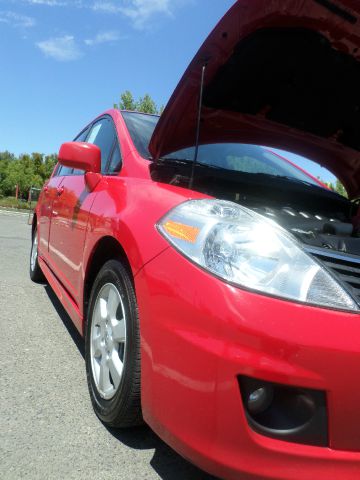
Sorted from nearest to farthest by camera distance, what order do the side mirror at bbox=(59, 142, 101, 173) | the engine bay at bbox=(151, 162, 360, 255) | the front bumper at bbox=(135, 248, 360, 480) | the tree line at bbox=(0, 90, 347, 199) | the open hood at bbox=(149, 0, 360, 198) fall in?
the front bumper at bbox=(135, 248, 360, 480), the open hood at bbox=(149, 0, 360, 198), the engine bay at bbox=(151, 162, 360, 255), the side mirror at bbox=(59, 142, 101, 173), the tree line at bbox=(0, 90, 347, 199)

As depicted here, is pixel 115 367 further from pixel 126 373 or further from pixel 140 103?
pixel 140 103

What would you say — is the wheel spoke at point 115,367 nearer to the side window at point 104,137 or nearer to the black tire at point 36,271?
the side window at point 104,137

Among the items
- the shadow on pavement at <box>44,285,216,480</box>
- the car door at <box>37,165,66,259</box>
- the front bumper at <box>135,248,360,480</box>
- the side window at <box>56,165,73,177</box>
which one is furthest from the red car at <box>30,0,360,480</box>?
the side window at <box>56,165,73,177</box>

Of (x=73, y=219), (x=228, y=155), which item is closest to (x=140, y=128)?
(x=228, y=155)

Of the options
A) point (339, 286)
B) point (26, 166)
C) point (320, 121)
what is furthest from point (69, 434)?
point (26, 166)

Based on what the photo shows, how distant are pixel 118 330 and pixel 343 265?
994 millimetres

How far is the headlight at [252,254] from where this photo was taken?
1.40 meters

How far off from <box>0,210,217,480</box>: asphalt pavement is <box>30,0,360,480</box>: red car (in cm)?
13

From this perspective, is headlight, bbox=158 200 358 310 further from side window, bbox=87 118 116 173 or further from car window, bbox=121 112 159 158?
side window, bbox=87 118 116 173

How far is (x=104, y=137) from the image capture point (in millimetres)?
3309

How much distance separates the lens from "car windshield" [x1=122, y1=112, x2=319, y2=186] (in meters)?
2.71

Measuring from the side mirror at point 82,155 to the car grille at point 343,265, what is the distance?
1542 mm

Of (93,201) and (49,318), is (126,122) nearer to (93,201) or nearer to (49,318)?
(93,201)

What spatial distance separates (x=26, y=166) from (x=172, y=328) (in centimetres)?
4921
